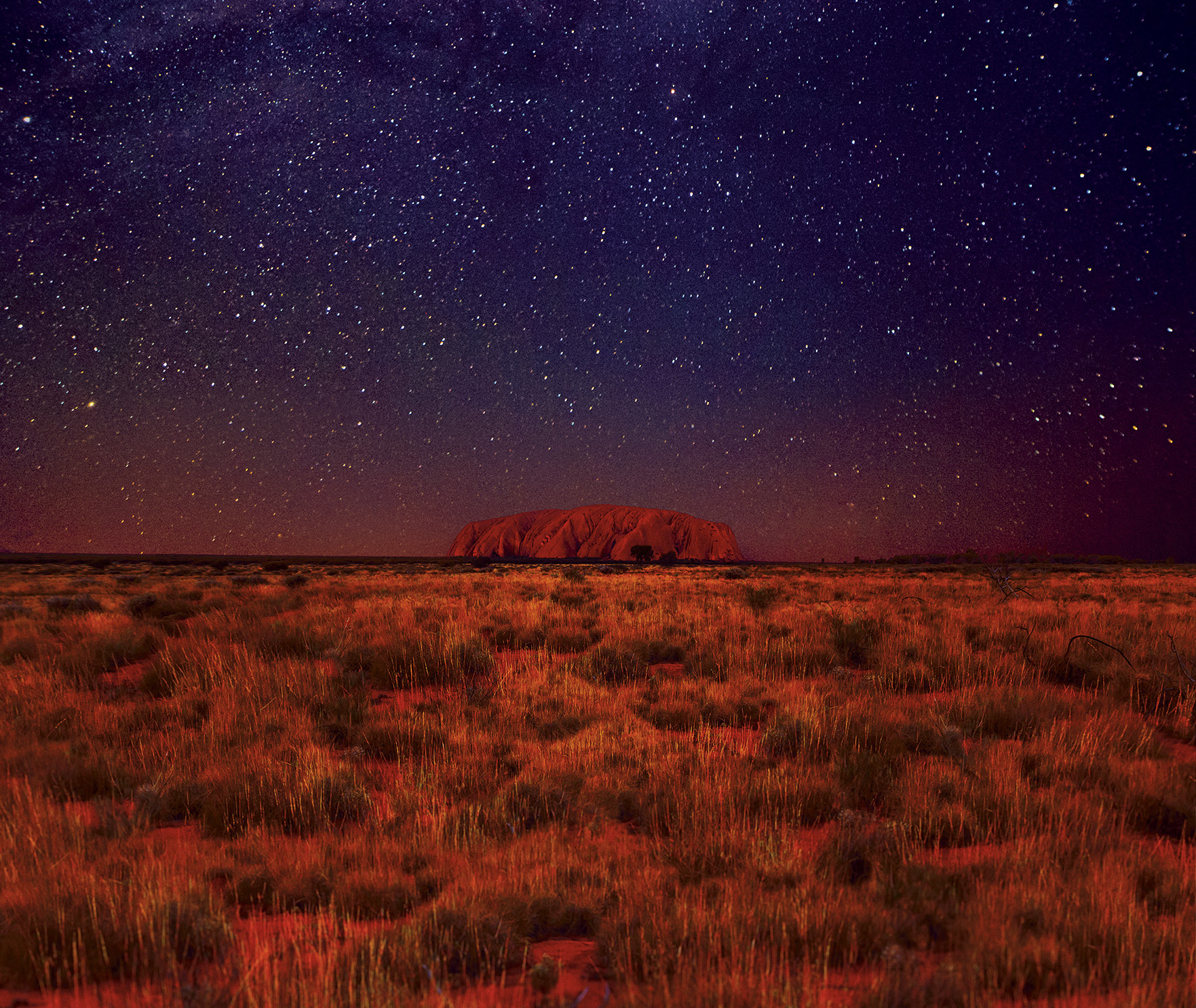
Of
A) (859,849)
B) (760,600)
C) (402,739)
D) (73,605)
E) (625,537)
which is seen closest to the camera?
(859,849)

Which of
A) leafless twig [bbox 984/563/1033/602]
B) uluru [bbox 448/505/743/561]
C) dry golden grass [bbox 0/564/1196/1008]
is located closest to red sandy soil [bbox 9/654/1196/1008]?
dry golden grass [bbox 0/564/1196/1008]

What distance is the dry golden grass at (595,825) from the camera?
2832 millimetres

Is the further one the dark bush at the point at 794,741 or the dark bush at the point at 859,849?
the dark bush at the point at 794,741

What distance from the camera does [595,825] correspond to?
14.4 ft

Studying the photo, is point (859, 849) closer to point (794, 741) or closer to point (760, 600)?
point (794, 741)

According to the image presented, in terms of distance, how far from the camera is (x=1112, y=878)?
3363 mm

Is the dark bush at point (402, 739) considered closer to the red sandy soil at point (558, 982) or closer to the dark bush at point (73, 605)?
the red sandy soil at point (558, 982)

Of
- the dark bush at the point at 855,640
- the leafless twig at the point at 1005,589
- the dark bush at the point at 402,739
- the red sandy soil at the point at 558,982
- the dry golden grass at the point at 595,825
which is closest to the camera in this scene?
the red sandy soil at the point at 558,982

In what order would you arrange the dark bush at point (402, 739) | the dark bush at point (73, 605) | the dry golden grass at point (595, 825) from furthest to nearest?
the dark bush at point (73, 605)
the dark bush at point (402, 739)
the dry golden grass at point (595, 825)

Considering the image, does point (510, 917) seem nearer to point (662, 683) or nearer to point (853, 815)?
point (853, 815)

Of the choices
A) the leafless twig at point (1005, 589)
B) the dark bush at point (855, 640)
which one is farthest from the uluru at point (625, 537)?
the dark bush at point (855, 640)

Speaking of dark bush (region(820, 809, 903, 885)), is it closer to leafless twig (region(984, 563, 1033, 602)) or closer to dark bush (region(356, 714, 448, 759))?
dark bush (region(356, 714, 448, 759))

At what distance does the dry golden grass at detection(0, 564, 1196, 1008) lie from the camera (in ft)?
9.29

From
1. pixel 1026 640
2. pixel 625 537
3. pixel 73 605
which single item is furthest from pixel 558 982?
pixel 625 537
